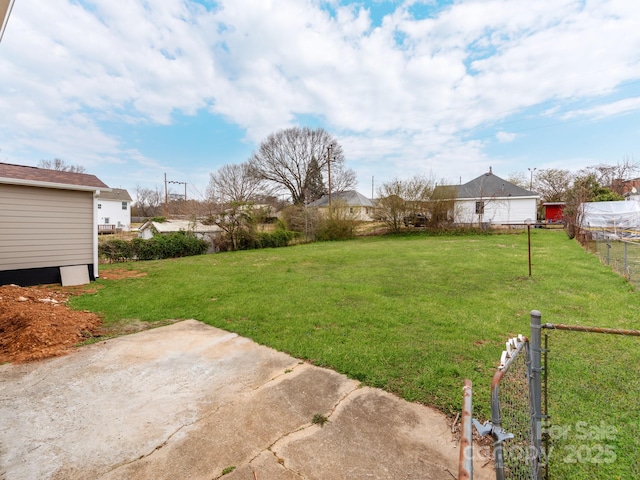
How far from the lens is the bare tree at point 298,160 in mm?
32269

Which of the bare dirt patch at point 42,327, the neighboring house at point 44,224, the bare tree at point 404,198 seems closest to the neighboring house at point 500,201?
the bare tree at point 404,198

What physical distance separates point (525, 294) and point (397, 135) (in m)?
18.7

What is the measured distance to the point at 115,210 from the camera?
3316 centimetres

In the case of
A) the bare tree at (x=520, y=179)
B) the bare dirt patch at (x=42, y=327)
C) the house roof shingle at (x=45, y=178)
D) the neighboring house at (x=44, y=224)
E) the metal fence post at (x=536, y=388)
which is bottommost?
the bare dirt patch at (x=42, y=327)

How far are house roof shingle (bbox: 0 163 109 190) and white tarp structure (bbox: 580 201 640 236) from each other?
2458 centimetres

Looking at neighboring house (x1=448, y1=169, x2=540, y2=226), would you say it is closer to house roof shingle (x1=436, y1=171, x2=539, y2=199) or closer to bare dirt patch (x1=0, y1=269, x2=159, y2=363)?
house roof shingle (x1=436, y1=171, x2=539, y2=199)

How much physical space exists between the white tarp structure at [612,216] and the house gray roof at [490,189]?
459 centimetres

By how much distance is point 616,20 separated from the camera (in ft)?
27.7

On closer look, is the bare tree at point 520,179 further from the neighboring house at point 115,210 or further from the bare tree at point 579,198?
the neighboring house at point 115,210

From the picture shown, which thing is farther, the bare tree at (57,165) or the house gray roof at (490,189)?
the bare tree at (57,165)

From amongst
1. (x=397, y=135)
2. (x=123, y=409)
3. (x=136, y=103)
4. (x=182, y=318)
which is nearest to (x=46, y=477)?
(x=123, y=409)

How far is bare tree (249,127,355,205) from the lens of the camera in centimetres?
3227

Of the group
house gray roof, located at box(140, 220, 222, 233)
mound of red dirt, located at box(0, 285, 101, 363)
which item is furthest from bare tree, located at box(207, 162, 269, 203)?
mound of red dirt, located at box(0, 285, 101, 363)

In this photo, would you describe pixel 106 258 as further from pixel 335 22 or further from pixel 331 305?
pixel 335 22
